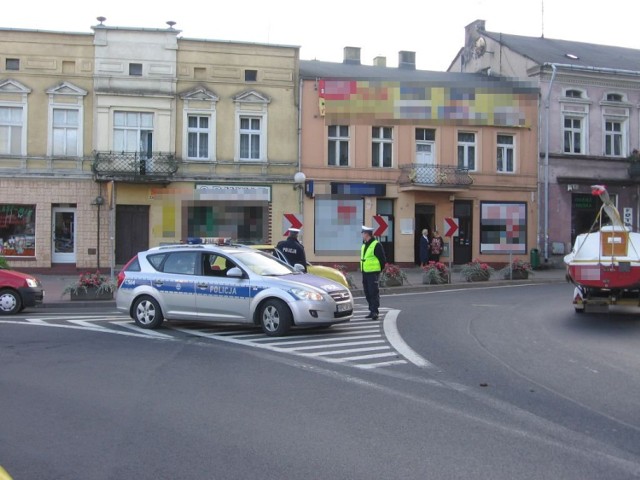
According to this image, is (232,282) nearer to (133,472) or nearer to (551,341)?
(551,341)

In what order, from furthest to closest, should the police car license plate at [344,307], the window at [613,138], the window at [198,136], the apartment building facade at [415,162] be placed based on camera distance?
the window at [613,138], the apartment building facade at [415,162], the window at [198,136], the police car license plate at [344,307]

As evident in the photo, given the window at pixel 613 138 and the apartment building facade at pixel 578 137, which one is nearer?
the apartment building facade at pixel 578 137

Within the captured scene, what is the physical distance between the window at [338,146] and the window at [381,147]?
1181 millimetres

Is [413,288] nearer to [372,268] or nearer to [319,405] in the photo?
[372,268]

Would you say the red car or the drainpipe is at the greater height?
the drainpipe

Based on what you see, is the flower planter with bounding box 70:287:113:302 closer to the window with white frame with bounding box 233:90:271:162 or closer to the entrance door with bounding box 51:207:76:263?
the entrance door with bounding box 51:207:76:263

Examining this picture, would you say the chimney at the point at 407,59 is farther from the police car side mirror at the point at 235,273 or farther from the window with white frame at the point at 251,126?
the police car side mirror at the point at 235,273

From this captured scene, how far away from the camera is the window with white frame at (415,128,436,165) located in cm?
2950

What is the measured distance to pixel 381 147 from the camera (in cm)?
2905

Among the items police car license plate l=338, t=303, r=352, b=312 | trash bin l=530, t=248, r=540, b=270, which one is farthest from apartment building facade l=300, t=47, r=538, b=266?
police car license plate l=338, t=303, r=352, b=312

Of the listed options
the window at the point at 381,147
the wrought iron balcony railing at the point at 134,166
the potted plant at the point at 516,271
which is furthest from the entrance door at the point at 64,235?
the potted plant at the point at 516,271

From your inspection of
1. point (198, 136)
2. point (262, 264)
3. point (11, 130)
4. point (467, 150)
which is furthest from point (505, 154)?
point (262, 264)

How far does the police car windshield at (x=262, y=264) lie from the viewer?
11.6 m

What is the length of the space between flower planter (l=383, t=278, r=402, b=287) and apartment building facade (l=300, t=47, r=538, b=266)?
7.52 m
